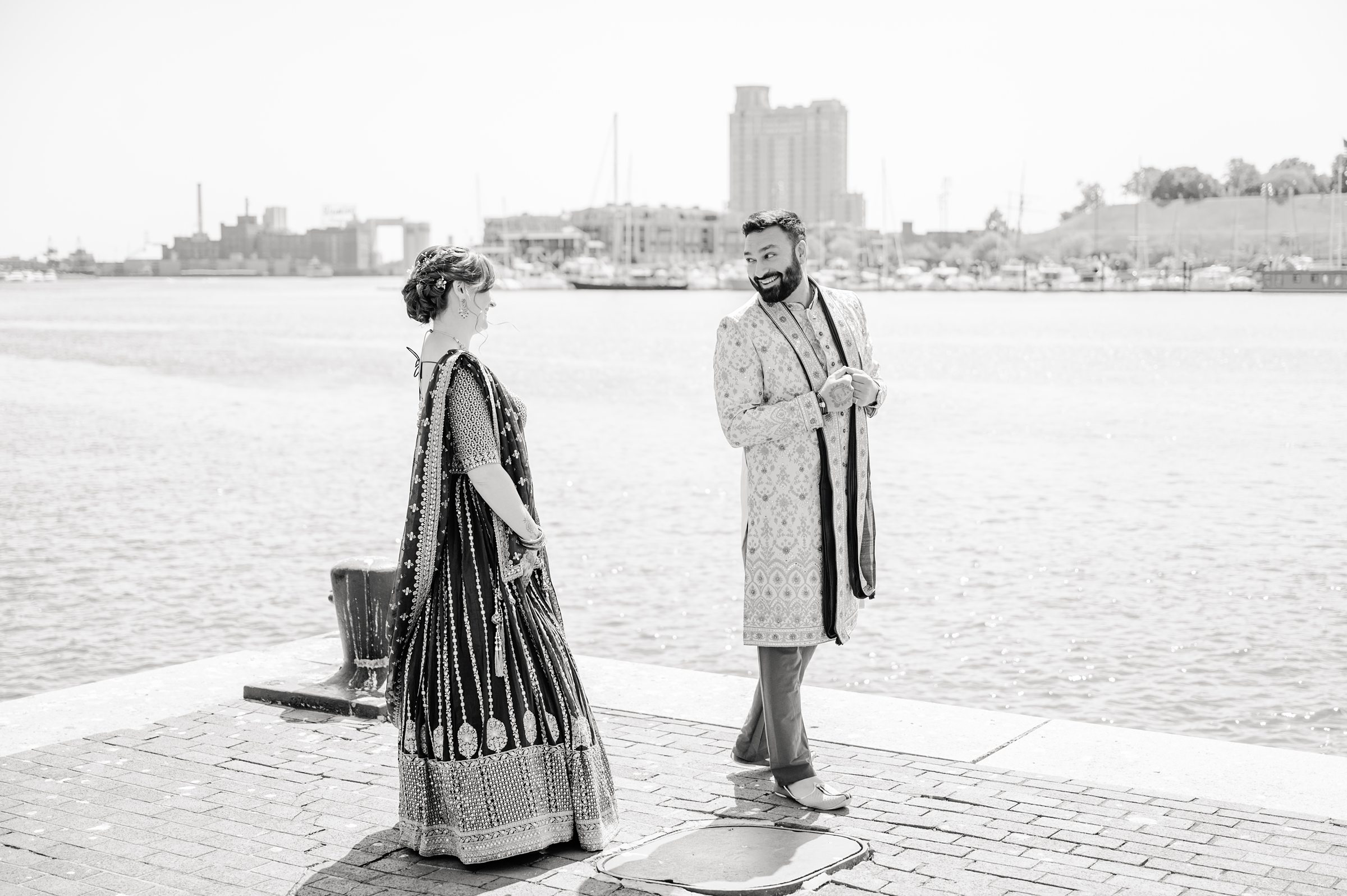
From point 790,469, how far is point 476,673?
139cm

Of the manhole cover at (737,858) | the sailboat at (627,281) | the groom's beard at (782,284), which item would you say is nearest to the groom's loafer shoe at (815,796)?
the manhole cover at (737,858)

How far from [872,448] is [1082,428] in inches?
272

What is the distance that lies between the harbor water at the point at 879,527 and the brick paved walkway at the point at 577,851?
1.90 m

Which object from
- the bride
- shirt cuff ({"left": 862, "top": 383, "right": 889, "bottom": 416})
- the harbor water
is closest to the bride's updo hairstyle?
the bride

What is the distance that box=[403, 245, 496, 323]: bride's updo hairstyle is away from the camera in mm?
5051

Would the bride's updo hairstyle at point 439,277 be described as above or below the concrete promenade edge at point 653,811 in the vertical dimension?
above

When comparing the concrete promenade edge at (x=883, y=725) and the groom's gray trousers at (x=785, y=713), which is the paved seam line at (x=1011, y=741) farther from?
the groom's gray trousers at (x=785, y=713)

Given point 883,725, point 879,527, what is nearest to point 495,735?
point 883,725

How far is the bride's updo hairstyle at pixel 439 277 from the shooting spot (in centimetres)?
505

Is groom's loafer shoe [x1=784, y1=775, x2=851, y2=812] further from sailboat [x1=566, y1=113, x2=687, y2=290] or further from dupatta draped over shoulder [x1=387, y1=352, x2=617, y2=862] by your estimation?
sailboat [x1=566, y1=113, x2=687, y2=290]

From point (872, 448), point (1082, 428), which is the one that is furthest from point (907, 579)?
point (1082, 428)

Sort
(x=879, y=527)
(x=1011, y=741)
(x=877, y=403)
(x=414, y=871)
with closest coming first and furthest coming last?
1. (x=414, y=871)
2. (x=877, y=403)
3. (x=1011, y=741)
4. (x=879, y=527)

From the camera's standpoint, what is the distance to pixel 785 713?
5645 mm

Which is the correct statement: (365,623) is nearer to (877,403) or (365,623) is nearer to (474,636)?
(474,636)
